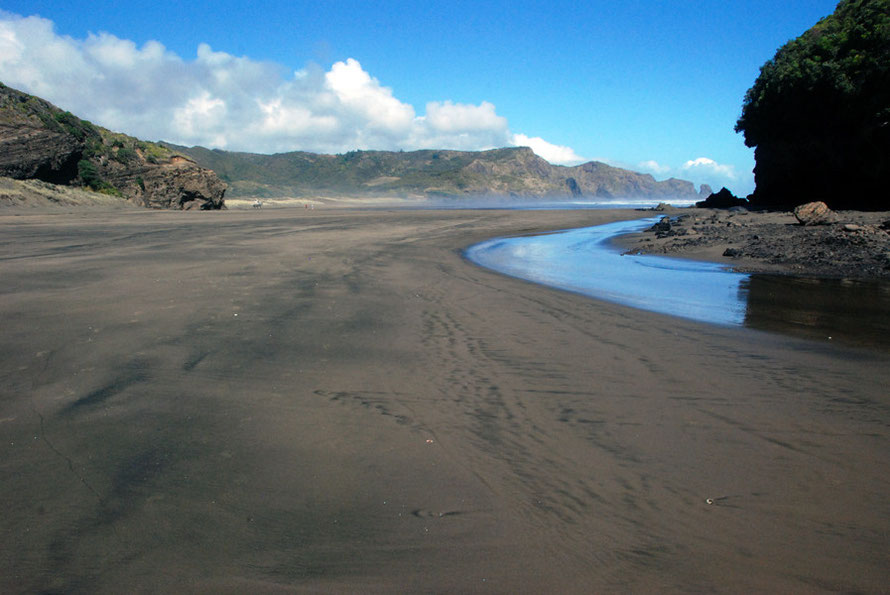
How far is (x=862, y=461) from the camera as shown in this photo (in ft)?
10.6

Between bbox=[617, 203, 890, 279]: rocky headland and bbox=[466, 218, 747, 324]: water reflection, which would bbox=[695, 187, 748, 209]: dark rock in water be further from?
bbox=[466, 218, 747, 324]: water reflection

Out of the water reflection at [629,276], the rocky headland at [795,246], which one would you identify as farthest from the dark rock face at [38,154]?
the rocky headland at [795,246]

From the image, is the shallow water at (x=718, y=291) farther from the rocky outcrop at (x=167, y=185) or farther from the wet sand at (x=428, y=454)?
the rocky outcrop at (x=167, y=185)

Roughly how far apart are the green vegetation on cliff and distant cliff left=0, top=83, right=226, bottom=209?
43278mm

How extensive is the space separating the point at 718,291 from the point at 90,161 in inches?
1696

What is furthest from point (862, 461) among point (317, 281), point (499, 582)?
point (317, 281)

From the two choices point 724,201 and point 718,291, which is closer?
point 718,291

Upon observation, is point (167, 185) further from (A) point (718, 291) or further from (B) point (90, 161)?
(A) point (718, 291)

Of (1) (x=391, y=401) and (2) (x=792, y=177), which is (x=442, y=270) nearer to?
(1) (x=391, y=401)

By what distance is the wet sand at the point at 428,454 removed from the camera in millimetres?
2309

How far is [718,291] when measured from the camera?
9.66 metres

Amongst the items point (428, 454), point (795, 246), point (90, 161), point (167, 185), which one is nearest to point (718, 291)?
point (795, 246)

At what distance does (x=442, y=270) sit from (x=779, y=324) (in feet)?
21.1

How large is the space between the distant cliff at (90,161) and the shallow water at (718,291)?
1274 inches
